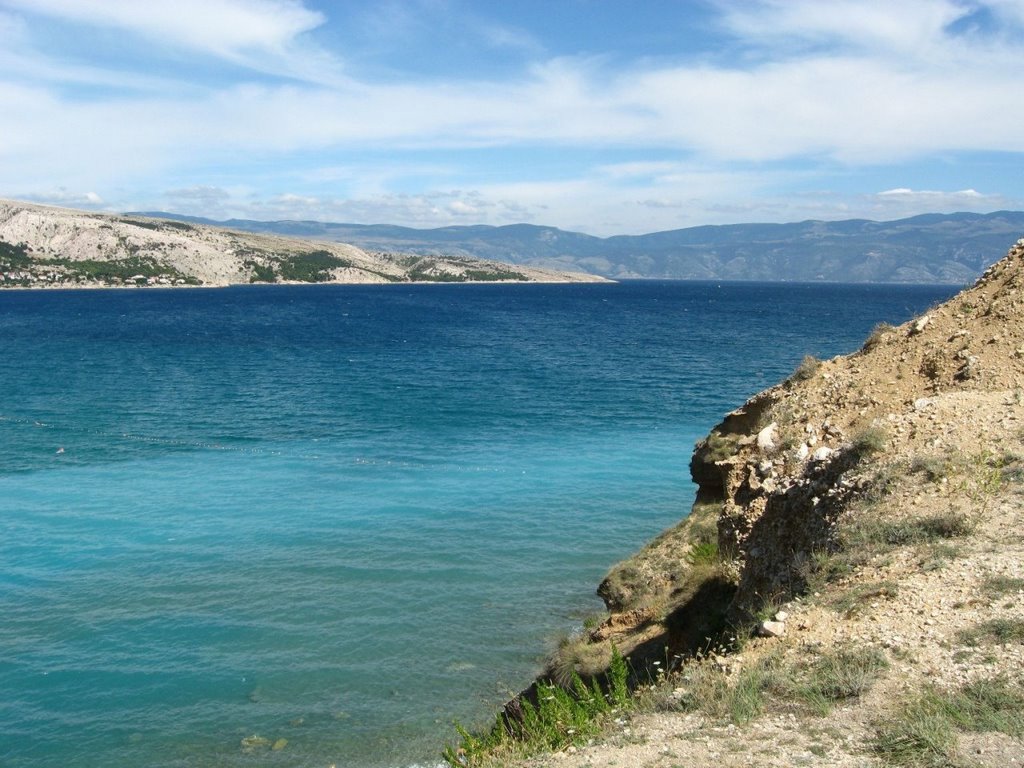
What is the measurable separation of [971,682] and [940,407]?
602 centimetres

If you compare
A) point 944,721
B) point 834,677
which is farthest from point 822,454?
point 944,721

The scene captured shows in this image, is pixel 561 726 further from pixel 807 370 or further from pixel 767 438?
pixel 807 370

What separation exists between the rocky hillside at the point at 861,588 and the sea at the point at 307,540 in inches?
168

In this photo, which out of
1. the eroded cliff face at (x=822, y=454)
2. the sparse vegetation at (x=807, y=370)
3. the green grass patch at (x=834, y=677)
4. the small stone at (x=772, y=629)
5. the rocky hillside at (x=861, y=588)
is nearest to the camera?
the rocky hillside at (x=861, y=588)

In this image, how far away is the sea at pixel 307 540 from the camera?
1627 centimetres

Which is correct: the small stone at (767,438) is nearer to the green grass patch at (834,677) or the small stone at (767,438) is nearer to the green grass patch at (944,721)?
the green grass patch at (834,677)

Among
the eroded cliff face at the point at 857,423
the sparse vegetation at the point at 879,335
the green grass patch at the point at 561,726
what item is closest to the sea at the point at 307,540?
the green grass patch at the point at 561,726

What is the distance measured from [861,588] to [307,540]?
19467 millimetres

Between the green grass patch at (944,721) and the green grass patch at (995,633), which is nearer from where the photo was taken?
the green grass patch at (944,721)

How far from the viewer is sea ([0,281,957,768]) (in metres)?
16.3

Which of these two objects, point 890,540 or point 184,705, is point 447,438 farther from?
point 890,540

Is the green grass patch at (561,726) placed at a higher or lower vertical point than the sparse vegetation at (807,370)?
lower

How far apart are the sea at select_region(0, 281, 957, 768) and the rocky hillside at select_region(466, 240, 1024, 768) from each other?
14.0 feet

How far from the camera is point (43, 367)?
66.1m
